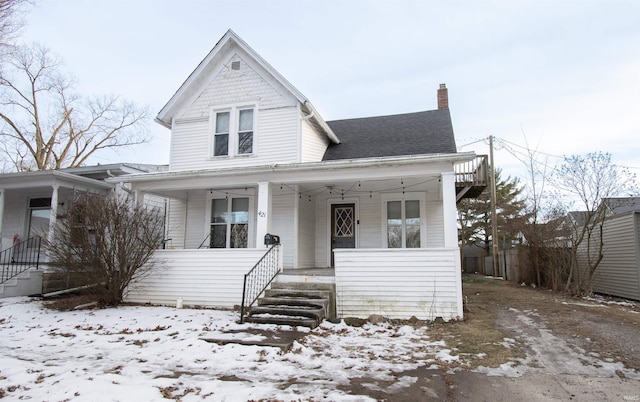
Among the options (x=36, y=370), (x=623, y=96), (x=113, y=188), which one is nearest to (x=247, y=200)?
(x=113, y=188)

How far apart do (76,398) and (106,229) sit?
595 cm

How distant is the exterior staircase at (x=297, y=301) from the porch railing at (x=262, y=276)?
0.18 metres

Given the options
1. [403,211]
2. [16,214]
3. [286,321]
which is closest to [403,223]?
[403,211]

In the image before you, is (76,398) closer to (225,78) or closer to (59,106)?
(225,78)

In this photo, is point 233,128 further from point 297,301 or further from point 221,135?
point 297,301

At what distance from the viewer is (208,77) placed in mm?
11531

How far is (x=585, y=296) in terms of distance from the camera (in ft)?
37.1

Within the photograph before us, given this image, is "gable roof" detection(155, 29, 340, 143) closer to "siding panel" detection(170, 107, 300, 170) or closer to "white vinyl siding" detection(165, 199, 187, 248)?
"siding panel" detection(170, 107, 300, 170)

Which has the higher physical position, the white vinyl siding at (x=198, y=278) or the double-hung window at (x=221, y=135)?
the double-hung window at (x=221, y=135)

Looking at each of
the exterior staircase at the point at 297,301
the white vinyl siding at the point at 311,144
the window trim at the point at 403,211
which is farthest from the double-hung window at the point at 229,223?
the window trim at the point at 403,211

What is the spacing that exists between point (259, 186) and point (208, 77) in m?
4.35

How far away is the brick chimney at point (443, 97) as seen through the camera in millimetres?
15172

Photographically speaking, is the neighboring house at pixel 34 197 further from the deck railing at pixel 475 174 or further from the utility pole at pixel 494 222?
the utility pole at pixel 494 222

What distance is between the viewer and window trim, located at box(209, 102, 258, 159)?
11.0 meters
